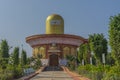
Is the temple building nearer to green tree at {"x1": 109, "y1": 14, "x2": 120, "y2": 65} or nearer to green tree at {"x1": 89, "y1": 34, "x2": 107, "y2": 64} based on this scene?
green tree at {"x1": 89, "y1": 34, "x2": 107, "y2": 64}

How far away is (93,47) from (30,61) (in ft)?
109

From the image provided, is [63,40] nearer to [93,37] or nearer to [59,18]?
[59,18]

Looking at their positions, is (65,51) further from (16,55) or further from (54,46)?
(16,55)

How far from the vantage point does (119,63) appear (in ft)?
65.0

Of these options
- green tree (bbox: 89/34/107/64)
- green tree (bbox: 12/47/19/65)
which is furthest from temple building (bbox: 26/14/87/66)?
green tree (bbox: 89/34/107/64)

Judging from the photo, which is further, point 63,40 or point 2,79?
point 63,40

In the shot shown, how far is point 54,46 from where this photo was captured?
231 ft

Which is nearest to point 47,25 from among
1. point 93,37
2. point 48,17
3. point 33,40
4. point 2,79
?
point 48,17

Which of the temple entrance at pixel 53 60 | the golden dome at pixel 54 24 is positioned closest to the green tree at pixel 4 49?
the temple entrance at pixel 53 60

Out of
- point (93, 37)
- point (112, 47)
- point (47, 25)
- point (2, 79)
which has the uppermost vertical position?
point (47, 25)

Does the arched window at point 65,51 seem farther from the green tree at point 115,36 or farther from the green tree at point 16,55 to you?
the green tree at point 115,36

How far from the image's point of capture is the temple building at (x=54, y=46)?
7056 cm

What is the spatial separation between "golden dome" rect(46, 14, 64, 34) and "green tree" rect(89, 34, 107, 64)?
42.7m

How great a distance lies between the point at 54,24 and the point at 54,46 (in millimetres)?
9877
